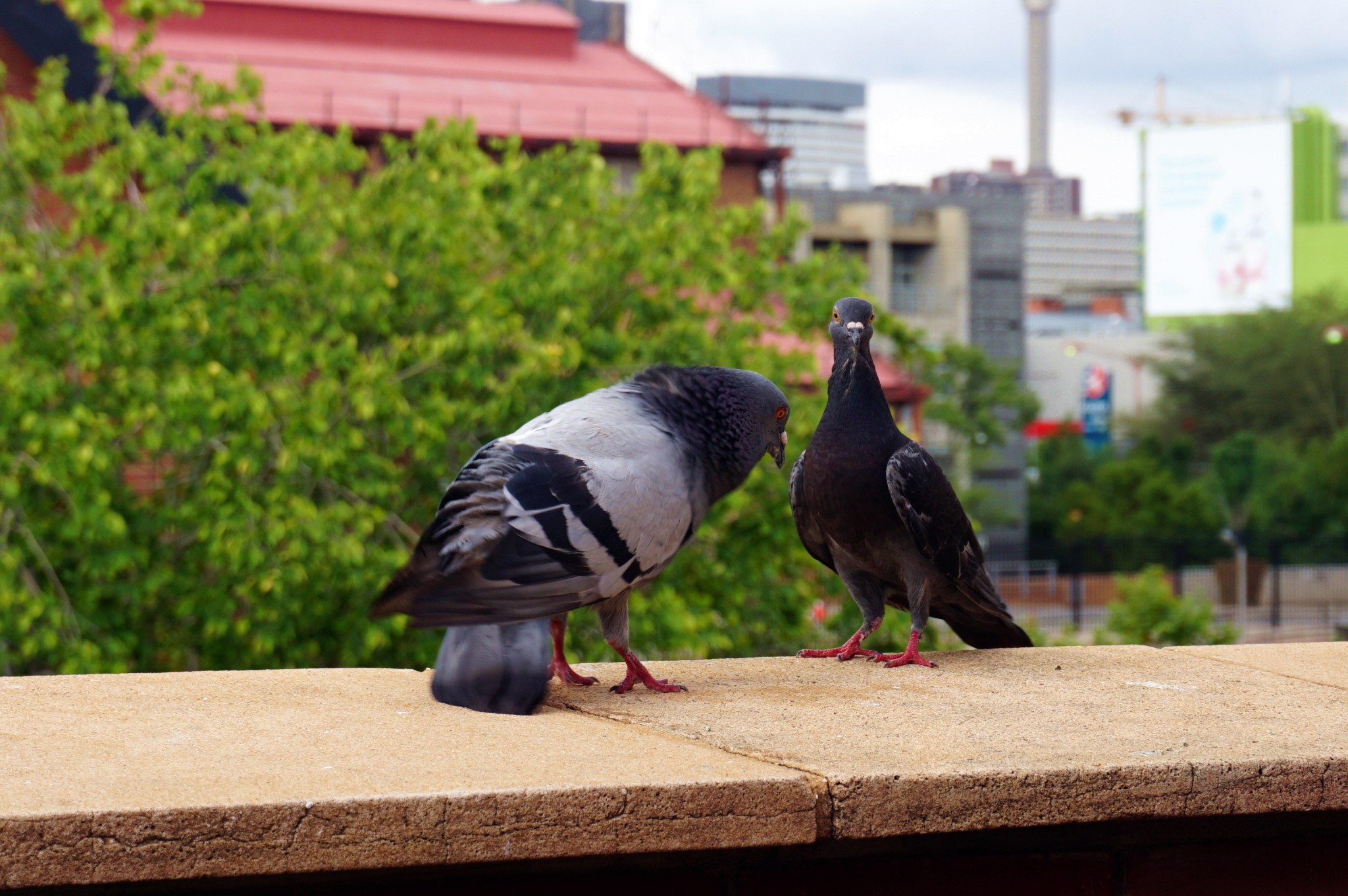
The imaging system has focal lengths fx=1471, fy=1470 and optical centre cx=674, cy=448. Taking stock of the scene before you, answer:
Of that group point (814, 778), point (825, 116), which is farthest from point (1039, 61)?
point (814, 778)

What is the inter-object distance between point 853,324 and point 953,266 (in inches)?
2083

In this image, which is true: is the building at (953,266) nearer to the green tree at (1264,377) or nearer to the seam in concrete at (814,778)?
the green tree at (1264,377)

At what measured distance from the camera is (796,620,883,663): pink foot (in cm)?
371

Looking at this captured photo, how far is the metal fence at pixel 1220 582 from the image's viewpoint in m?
34.6

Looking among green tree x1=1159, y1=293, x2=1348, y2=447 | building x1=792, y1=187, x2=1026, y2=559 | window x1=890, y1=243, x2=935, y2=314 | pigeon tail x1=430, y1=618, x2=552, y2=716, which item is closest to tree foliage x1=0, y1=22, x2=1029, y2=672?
pigeon tail x1=430, y1=618, x2=552, y2=716

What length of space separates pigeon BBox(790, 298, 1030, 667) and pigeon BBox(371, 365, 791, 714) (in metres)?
0.29

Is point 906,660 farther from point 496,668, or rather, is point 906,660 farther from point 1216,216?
point 1216,216

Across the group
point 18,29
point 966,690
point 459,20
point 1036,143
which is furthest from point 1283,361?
point 1036,143

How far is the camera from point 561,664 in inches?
130

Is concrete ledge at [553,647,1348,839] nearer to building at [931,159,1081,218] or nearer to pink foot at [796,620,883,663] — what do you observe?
pink foot at [796,620,883,663]

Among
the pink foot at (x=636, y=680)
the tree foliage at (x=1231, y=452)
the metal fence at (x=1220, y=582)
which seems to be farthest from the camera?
the tree foliage at (x=1231, y=452)

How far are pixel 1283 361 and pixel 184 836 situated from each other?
55573mm

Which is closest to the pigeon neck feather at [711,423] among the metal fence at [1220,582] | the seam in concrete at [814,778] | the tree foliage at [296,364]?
the seam in concrete at [814,778]

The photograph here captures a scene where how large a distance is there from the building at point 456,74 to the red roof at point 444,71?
0.09 feet
